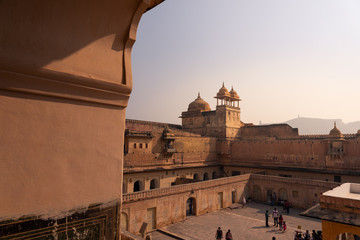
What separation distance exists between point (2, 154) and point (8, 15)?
1298 mm

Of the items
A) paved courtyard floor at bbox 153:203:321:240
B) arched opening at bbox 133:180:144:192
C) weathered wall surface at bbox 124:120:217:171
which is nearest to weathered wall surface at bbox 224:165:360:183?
weathered wall surface at bbox 124:120:217:171

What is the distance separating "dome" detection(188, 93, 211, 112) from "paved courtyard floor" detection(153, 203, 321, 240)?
2136 centimetres

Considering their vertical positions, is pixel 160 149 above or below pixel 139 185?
above

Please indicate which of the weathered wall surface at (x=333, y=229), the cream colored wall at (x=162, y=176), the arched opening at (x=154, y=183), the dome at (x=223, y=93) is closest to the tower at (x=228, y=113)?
the dome at (x=223, y=93)

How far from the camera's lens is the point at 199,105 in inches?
1550

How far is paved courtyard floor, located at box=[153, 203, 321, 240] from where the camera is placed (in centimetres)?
1450

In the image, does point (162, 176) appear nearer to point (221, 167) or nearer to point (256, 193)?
point (256, 193)

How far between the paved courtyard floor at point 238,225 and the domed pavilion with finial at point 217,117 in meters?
16.0

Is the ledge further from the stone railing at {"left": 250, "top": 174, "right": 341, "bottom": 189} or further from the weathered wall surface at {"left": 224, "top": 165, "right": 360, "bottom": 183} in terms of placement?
the weathered wall surface at {"left": 224, "top": 165, "right": 360, "bottom": 183}

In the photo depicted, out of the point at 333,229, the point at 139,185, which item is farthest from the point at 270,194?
the point at 333,229

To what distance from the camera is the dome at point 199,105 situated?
1540 inches

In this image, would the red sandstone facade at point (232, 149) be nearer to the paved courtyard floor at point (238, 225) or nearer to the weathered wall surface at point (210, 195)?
the weathered wall surface at point (210, 195)

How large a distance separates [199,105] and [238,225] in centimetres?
2514

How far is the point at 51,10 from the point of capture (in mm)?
2379
